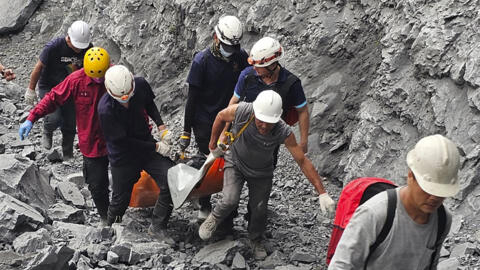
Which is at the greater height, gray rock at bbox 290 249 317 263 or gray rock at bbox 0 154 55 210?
gray rock at bbox 290 249 317 263

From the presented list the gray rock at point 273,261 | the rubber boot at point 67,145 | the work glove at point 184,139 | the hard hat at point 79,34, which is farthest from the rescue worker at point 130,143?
the rubber boot at point 67,145

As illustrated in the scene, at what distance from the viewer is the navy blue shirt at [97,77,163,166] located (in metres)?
6.12

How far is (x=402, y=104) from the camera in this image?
7.83 m

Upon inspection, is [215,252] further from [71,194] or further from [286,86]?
[71,194]

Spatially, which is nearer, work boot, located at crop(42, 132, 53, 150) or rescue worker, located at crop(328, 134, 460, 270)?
rescue worker, located at crop(328, 134, 460, 270)

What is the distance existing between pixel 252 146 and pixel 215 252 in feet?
4.36

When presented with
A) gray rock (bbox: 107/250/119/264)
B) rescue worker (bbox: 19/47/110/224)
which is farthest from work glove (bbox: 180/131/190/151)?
gray rock (bbox: 107/250/119/264)

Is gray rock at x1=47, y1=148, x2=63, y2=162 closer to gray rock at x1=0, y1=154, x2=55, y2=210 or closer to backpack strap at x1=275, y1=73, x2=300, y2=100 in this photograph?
gray rock at x1=0, y1=154, x2=55, y2=210

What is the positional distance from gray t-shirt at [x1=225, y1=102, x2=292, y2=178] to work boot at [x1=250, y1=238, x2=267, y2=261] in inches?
35.2

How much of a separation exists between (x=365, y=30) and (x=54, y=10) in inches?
429

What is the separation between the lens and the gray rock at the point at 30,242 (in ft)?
19.3

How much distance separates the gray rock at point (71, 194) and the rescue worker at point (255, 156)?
2.57 m

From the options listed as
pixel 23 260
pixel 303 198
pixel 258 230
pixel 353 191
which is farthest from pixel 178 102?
pixel 353 191

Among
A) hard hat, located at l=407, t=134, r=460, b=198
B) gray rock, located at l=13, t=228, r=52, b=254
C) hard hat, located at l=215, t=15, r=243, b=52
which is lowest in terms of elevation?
gray rock, located at l=13, t=228, r=52, b=254
